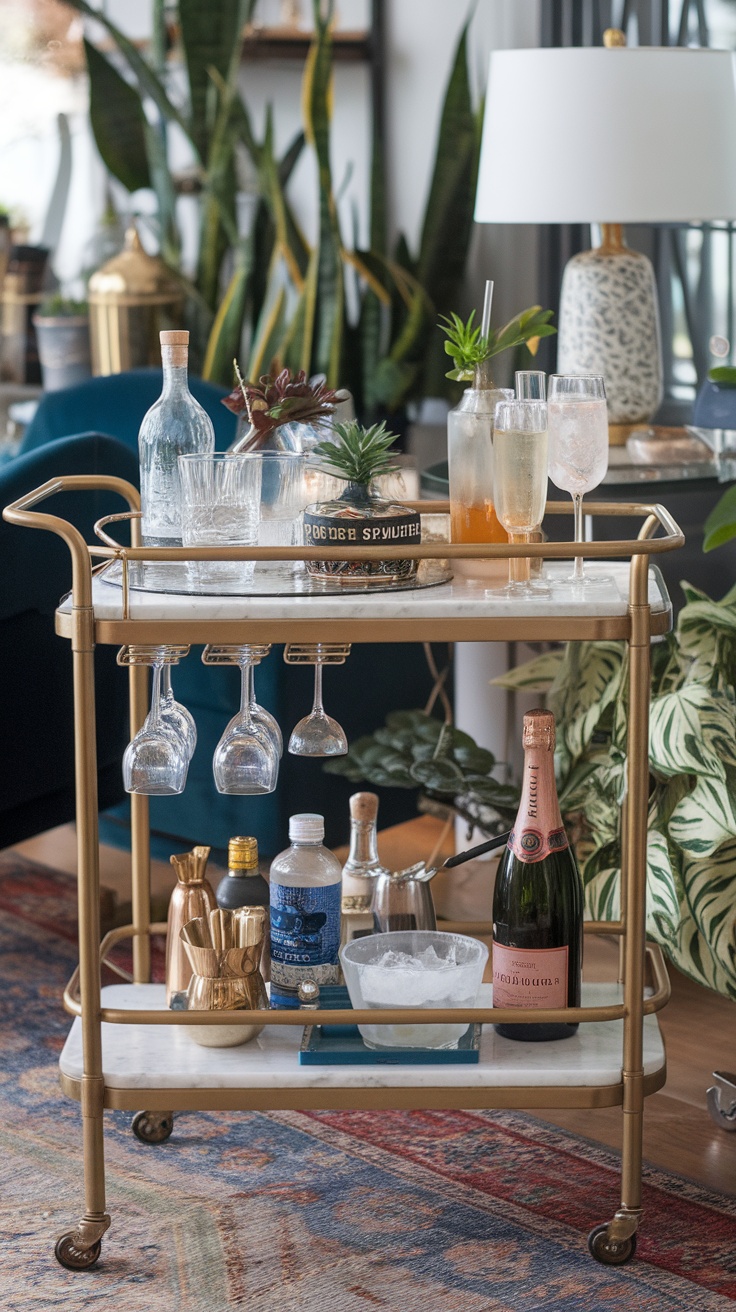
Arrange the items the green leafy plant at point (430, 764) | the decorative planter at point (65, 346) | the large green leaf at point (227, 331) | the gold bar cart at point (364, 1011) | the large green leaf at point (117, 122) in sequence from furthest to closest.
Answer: the decorative planter at point (65, 346) → the large green leaf at point (117, 122) → the large green leaf at point (227, 331) → the green leafy plant at point (430, 764) → the gold bar cart at point (364, 1011)

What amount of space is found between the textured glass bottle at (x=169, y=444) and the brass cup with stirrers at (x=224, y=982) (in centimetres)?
46

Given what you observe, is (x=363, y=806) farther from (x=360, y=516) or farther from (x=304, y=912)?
(x=360, y=516)

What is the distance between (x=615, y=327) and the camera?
2.59 m

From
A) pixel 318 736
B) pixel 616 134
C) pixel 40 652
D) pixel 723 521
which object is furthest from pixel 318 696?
pixel 616 134

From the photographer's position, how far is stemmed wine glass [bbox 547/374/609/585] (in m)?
1.59

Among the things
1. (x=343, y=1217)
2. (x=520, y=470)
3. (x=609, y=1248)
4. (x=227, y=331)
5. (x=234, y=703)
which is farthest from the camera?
(x=227, y=331)

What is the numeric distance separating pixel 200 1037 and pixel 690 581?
1316 millimetres

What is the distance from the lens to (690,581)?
2674 millimetres

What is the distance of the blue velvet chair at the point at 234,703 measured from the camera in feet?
8.75

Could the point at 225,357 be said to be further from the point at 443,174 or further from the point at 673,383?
the point at 673,383

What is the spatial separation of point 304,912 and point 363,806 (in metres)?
0.17

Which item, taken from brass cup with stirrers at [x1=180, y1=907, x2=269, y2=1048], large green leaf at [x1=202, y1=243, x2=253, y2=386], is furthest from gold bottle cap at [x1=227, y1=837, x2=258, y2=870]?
large green leaf at [x1=202, y1=243, x2=253, y2=386]

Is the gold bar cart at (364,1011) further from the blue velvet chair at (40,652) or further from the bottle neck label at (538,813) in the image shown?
the blue velvet chair at (40,652)

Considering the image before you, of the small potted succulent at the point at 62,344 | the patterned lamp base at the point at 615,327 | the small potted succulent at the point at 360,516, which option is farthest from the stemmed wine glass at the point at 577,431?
the small potted succulent at the point at 62,344
